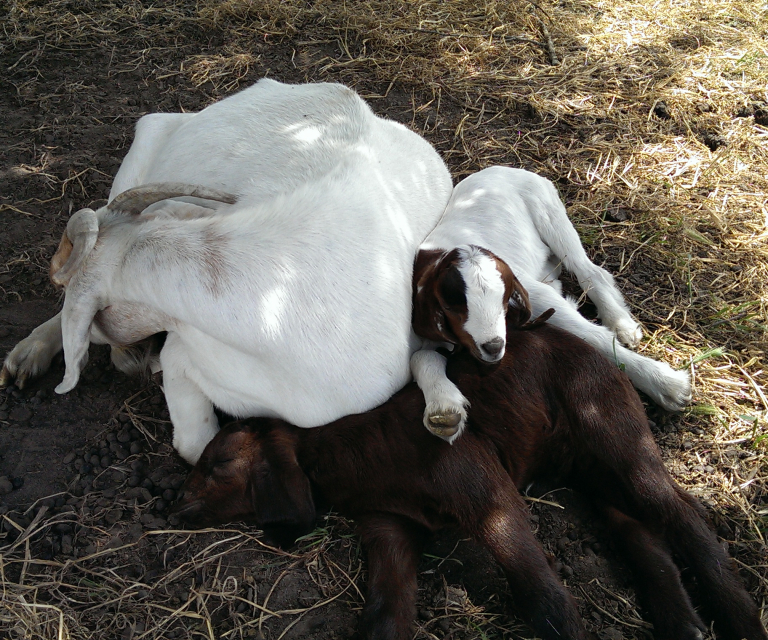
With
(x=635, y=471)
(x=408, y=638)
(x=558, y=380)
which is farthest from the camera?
(x=558, y=380)

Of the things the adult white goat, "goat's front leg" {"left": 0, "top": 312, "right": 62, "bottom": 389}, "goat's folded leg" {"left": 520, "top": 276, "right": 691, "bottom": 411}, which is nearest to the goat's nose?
the adult white goat

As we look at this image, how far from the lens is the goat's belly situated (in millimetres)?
2861

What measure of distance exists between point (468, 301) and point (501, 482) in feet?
2.41

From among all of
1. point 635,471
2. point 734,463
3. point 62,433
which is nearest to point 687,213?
point 734,463

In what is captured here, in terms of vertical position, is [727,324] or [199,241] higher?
[199,241]

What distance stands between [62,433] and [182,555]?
0.91 m

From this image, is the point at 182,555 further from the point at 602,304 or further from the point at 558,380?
the point at 602,304

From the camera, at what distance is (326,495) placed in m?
2.99

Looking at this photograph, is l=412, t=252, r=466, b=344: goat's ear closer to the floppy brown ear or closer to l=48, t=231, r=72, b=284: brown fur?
the floppy brown ear

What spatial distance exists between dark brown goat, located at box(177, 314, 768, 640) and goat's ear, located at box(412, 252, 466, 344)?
22cm

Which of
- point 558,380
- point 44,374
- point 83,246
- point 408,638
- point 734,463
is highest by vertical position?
point 83,246

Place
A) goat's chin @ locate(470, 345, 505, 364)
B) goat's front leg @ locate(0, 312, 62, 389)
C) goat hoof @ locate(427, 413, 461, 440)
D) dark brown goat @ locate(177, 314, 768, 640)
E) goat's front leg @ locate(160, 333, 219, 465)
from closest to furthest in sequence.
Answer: dark brown goat @ locate(177, 314, 768, 640), goat hoof @ locate(427, 413, 461, 440), goat's chin @ locate(470, 345, 505, 364), goat's front leg @ locate(160, 333, 219, 465), goat's front leg @ locate(0, 312, 62, 389)

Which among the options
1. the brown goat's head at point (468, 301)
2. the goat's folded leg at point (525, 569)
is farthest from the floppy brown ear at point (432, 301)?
the goat's folded leg at point (525, 569)

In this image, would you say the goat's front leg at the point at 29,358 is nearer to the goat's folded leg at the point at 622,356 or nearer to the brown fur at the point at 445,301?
the brown fur at the point at 445,301
